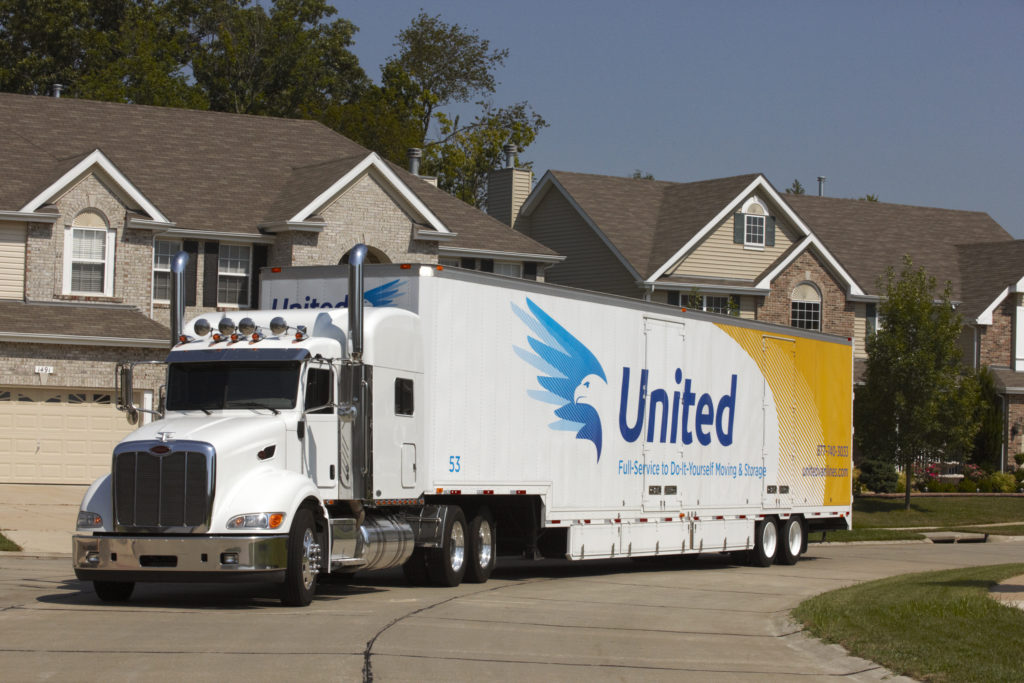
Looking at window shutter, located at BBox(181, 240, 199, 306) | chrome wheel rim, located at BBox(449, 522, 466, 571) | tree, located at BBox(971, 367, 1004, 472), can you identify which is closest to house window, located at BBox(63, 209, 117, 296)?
window shutter, located at BBox(181, 240, 199, 306)

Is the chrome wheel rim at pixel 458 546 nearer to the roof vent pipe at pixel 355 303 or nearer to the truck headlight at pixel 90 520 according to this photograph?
the roof vent pipe at pixel 355 303

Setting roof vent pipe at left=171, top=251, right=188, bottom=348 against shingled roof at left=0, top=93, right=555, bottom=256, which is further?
shingled roof at left=0, top=93, right=555, bottom=256

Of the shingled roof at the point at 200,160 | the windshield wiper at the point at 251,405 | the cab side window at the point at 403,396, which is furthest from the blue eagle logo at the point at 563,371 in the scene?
the shingled roof at the point at 200,160

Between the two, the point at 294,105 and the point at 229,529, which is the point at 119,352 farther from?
the point at 294,105

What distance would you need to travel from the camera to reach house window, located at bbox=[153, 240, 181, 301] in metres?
36.8

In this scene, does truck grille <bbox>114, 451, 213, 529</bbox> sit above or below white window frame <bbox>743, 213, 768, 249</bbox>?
below

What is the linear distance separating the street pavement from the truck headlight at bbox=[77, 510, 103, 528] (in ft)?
2.88

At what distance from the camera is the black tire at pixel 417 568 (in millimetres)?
18484

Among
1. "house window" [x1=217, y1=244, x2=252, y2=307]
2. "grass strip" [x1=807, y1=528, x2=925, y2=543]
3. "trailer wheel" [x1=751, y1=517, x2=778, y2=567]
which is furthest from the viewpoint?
"house window" [x1=217, y1=244, x2=252, y2=307]

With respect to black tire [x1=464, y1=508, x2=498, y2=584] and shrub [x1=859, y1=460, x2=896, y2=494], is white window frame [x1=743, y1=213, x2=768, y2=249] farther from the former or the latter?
black tire [x1=464, y1=508, x2=498, y2=584]

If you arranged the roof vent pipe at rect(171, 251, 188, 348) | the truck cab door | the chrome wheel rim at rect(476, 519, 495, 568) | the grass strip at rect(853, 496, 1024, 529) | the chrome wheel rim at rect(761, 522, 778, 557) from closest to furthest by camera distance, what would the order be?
the truck cab door → the roof vent pipe at rect(171, 251, 188, 348) → the chrome wheel rim at rect(476, 519, 495, 568) → the chrome wheel rim at rect(761, 522, 778, 557) → the grass strip at rect(853, 496, 1024, 529)

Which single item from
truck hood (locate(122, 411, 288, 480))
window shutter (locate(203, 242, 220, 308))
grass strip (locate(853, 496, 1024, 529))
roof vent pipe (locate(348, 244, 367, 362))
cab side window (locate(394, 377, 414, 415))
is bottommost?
grass strip (locate(853, 496, 1024, 529))

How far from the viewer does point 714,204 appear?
4919cm

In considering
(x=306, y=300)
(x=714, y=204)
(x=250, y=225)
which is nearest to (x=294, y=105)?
(x=714, y=204)
